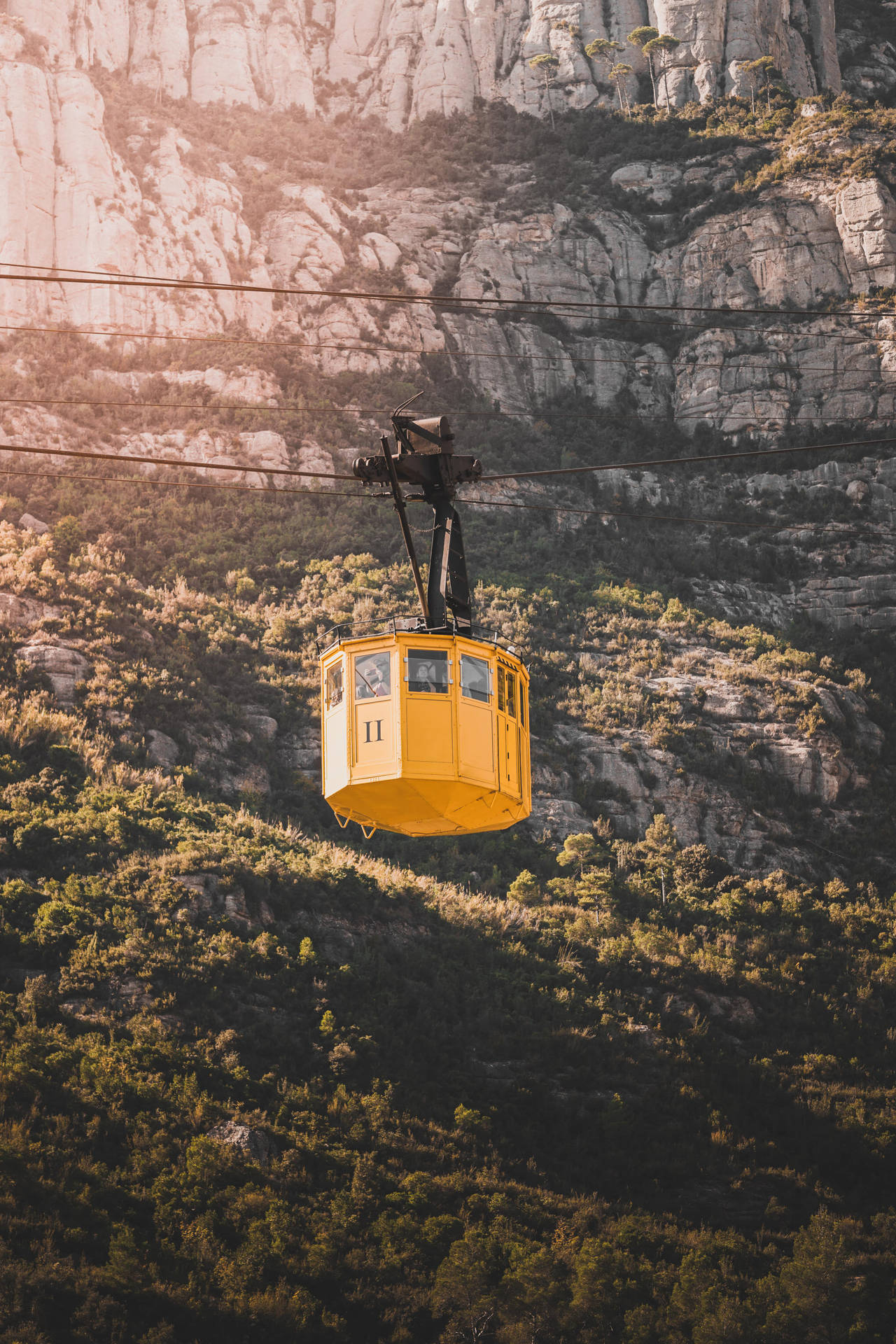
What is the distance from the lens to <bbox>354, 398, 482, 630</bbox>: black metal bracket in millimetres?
18828

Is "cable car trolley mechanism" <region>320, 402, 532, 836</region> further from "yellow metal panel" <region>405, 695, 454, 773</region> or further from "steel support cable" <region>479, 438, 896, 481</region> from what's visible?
"steel support cable" <region>479, 438, 896, 481</region>

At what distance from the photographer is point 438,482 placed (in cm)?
1930

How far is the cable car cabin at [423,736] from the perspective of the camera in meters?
18.4

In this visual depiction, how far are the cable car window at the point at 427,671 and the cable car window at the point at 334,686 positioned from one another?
4.47 ft

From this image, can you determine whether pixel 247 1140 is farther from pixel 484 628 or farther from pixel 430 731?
pixel 430 731

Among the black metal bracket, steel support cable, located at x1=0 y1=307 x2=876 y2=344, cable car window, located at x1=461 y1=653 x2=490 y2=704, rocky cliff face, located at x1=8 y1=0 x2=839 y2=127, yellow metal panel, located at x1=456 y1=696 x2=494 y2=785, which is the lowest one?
yellow metal panel, located at x1=456 y1=696 x2=494 y2=785

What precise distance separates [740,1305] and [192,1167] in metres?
14.6

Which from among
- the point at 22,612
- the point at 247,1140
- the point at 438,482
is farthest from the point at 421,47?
the point at 438,482

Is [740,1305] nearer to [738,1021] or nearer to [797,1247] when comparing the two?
[797,1247]

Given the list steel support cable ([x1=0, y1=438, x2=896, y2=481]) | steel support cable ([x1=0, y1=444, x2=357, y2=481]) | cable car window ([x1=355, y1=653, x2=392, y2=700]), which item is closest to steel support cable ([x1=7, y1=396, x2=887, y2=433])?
steel support cable ([x1=0, y1=438, x2=896, y2=481])

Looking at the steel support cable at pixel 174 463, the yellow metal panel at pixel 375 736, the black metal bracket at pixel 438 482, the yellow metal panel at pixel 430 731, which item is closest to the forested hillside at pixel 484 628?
the steel support cable at pixel 174 463

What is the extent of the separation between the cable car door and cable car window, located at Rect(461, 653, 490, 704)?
374 mm

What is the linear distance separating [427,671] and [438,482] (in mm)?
2896

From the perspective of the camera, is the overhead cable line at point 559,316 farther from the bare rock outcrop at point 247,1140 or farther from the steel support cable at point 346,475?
the bare rock outcrop at point 247,1140
